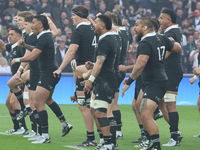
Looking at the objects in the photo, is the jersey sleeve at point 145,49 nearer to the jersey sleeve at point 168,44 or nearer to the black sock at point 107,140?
the jersey sleeve at point 168,44

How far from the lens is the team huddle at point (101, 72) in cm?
562

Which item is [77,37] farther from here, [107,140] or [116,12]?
[116,12]

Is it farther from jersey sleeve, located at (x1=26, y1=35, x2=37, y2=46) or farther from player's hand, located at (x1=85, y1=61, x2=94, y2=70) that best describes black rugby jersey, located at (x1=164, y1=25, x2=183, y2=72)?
jersey sleeve, located at (x1=26, y1=35, x2=37, y2=46)

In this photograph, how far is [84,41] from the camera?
6777mm

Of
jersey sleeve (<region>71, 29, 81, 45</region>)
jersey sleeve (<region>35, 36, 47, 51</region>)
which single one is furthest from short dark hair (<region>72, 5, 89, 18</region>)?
jersey sleeve (<region>35, 36, 47, 51</region>)

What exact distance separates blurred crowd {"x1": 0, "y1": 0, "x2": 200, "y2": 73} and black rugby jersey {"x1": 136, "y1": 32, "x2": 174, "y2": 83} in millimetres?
11012

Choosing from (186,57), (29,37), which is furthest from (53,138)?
(186,57)

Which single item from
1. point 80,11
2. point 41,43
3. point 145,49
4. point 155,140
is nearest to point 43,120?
point 41,43

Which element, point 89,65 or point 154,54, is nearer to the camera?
point 154,54

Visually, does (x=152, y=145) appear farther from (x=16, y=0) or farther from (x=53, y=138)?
(x=16, y=0)

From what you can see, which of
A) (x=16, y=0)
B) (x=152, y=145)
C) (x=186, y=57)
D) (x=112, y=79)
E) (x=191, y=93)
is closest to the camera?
(x=152, y=145)

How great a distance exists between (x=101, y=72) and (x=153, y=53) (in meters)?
0.89

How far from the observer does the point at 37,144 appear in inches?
268

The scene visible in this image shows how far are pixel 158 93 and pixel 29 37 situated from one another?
3.32 meters
